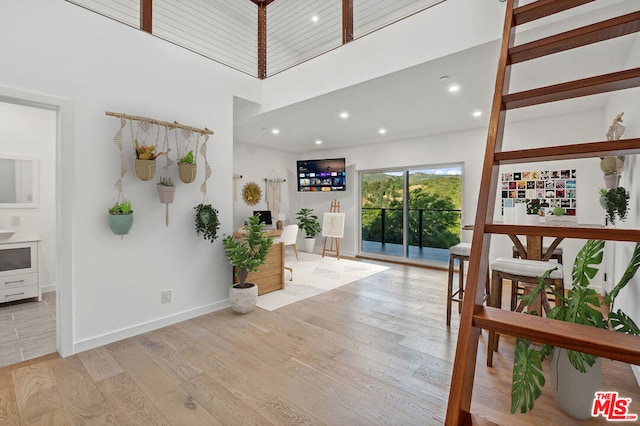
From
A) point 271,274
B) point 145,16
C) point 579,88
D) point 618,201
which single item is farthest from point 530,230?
point 145,16

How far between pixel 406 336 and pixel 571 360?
129 cm

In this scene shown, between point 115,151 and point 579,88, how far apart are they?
3.16 m

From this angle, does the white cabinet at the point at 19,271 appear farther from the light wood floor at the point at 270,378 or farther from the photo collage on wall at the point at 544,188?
the photo collage on wall at the point at 544,188

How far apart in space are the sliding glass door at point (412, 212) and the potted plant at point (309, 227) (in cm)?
112

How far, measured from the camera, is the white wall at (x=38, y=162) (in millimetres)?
3678

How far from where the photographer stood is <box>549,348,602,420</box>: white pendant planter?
5.56ft

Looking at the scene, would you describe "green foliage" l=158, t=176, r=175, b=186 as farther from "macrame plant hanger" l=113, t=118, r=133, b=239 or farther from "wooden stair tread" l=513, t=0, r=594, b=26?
"wooden stair tread" l=513, t=0, r=594, b=26

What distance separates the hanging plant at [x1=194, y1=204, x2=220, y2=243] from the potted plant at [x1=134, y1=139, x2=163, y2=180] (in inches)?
23.6

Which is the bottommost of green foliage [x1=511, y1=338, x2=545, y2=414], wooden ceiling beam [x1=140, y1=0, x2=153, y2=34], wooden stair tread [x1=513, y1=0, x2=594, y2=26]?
green foliage [x1=511, y1=338, x2=545, y2=414]

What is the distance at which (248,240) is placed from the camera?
331 centimetres

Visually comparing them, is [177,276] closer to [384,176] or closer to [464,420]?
[464,420]

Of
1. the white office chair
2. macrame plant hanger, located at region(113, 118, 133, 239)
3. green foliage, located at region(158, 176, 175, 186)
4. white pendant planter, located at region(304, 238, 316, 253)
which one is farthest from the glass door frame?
macrame plant hanger, located at region(113, 118, 133, 239)

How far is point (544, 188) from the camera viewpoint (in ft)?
14.5

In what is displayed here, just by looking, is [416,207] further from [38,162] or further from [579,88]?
[38,162]
